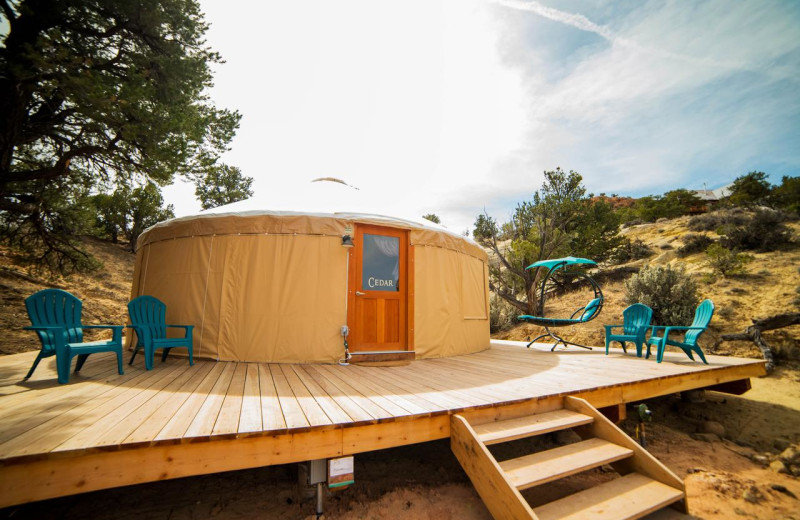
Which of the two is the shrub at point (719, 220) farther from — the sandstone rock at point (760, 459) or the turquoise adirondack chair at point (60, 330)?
the turquoise adirondack chair at point (60, 330)

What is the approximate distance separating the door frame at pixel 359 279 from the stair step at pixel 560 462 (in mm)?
2313

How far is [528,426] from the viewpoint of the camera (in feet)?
6.41

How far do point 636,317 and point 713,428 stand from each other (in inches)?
59.3

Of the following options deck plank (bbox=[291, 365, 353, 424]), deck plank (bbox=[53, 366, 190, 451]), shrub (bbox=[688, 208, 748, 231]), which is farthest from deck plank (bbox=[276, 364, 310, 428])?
shrub (bbox=[688, 208, 748, 231])

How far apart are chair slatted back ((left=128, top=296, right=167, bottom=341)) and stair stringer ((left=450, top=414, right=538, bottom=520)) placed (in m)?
3.10

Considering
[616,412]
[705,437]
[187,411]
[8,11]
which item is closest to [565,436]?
[616,412]

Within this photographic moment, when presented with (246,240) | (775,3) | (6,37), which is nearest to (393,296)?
(246,240)

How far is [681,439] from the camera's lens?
9.70ft

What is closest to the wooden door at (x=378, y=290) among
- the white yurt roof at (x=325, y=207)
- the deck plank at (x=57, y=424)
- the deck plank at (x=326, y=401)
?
the white yurt roof at (x=325, y=207)

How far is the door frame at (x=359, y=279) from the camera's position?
3.79 m

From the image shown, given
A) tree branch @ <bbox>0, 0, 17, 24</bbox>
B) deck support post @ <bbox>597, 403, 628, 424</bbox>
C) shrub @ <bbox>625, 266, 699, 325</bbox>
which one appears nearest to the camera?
deck support post @ <bbox>597, 403, 628, 424</bbox>

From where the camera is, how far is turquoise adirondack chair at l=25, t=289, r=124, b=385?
244 cm

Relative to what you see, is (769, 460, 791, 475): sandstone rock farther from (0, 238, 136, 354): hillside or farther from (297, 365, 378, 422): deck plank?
(0, 238, 136, 354): hillside

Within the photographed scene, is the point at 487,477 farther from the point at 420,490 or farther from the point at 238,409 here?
the point at 238,409
